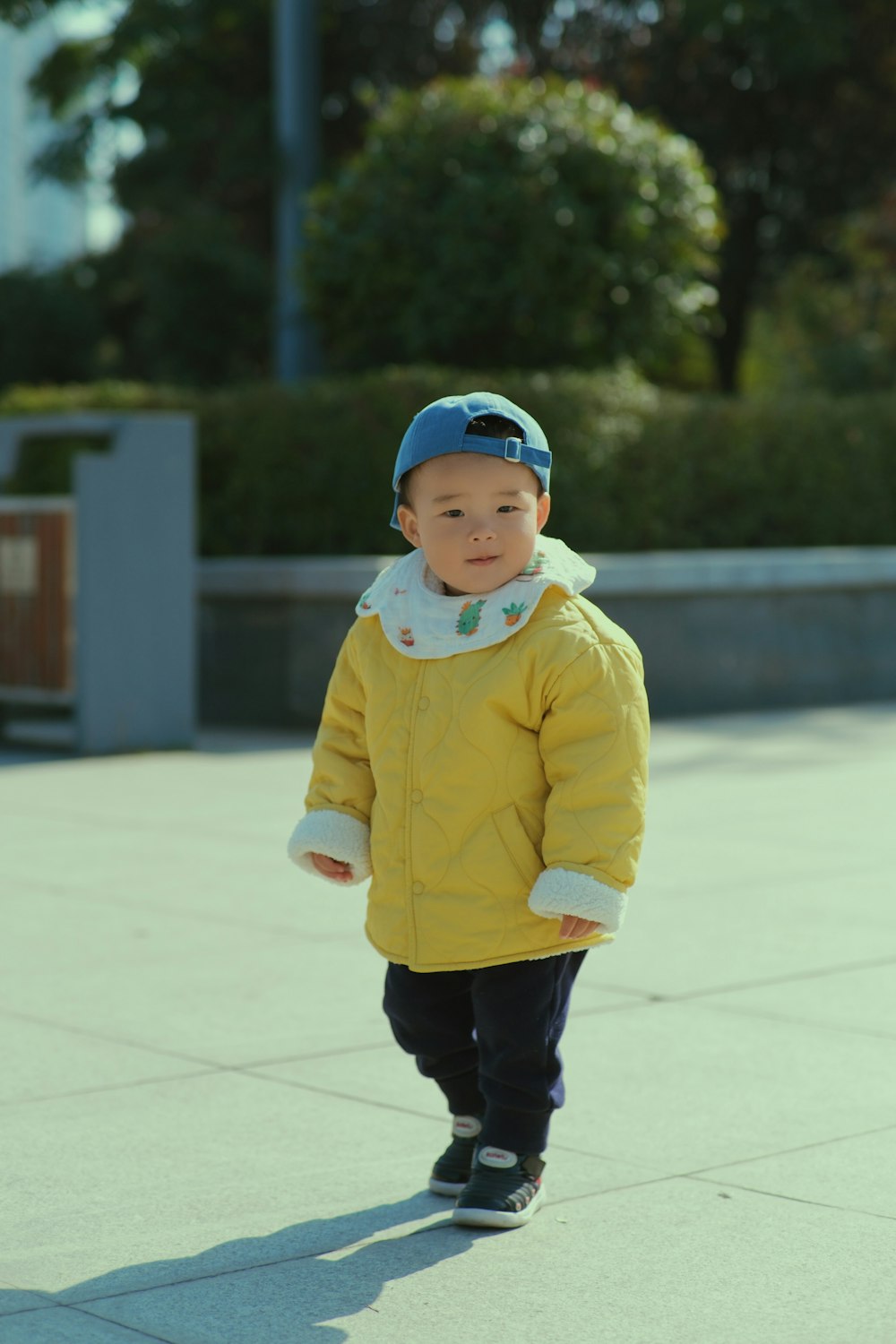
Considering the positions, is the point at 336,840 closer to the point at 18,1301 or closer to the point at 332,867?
the point at 332,867

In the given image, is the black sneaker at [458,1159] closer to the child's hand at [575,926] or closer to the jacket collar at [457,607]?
the child's hand at [575,926]

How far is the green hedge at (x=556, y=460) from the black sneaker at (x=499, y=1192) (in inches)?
313

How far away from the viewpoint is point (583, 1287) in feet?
9.62

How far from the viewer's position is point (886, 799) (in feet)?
26.6

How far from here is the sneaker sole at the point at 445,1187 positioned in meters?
3.39

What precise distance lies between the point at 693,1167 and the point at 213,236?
15.4 metres

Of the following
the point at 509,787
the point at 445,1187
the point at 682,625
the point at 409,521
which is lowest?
the point at 445,1187

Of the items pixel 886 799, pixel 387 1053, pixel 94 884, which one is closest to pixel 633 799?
pixel 387 1053

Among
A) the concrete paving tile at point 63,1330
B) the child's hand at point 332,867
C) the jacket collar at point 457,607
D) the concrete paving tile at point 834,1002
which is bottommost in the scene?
the concrete paving tile at point 834,1002

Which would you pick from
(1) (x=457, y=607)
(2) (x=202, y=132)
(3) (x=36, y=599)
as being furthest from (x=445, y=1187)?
(2) (x=202, y=132)

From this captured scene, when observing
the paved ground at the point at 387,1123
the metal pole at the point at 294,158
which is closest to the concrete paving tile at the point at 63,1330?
the paved ground at the point at 387,1123

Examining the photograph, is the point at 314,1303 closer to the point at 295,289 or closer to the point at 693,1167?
the point at 693,1167

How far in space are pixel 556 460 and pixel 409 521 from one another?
794cm

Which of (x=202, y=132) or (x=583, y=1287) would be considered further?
(x=202, y=132)
